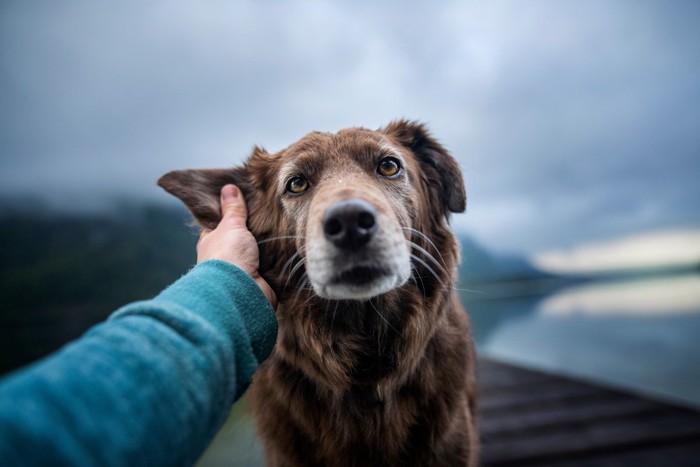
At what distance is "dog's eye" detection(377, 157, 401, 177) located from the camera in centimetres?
240

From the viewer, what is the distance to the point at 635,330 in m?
17.1

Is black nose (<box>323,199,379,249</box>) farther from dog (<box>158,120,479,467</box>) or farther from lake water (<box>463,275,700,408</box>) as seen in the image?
lake water (<box>463,275,700,408</box>)

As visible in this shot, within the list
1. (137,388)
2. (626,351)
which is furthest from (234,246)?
(626,351)

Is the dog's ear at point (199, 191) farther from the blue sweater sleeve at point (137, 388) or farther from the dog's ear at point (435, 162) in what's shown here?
the dog's ear at point (435, 162)

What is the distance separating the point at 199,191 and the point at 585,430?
4.62 metres

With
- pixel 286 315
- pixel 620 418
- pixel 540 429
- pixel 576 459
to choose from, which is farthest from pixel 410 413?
pixel 620 418

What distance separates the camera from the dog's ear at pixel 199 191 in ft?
7.59

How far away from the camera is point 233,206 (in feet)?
8.06

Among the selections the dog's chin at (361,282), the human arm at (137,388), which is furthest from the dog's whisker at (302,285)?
the human arm at (137,388)

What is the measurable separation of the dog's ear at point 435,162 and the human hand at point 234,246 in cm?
140

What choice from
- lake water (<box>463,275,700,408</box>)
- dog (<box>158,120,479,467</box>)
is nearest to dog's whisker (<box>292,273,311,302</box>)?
dog (<box>158,120,479,467</box>)

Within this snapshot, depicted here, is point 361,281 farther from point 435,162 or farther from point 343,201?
point 435,162

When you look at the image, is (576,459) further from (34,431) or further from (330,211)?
(34,431)

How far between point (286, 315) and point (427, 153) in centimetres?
173
